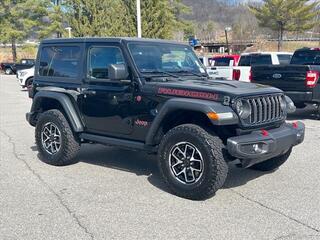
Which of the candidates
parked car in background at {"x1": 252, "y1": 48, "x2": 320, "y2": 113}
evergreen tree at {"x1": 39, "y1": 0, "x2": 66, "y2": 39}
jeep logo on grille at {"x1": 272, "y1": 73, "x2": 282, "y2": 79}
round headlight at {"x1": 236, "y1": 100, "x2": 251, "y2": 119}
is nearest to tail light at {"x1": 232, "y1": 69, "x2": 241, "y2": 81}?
parked car in background at {"x1": 252, "y1": 48, "x2": 320, "y2": 113}

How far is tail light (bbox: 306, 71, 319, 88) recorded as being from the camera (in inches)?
411

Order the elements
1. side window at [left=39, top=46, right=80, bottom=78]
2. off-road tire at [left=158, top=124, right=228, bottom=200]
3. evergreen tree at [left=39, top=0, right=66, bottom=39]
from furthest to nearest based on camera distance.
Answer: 1. evergreen tree at [left=39, top=0, right=66, bottom=39]
2. side window at [left=39, top=46, right=80, bottom=78]
3. off-road tire at [left=158, top=124, right=228, bottom=200]

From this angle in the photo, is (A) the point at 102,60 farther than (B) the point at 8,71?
No

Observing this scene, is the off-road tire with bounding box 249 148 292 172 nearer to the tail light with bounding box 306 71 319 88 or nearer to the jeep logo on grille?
the tail light with bounding box 306 71 319 88

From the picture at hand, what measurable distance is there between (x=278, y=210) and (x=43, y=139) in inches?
154

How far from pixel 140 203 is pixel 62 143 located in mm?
2122

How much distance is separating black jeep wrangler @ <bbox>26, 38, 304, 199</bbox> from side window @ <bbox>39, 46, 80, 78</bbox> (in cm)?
2

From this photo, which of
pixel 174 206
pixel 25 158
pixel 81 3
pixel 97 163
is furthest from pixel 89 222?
pixel 81 3

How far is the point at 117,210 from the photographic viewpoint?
4805 mm

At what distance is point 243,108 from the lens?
504 centimetres

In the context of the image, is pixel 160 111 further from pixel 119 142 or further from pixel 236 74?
pixel 236 74

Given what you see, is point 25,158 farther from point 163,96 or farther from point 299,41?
point 299,41

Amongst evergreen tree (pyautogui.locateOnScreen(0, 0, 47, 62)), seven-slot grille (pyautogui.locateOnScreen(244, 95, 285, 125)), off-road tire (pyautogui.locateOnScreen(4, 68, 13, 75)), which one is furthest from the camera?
evergreen tree (pyautogui.locateOnScreen(0, 0, 47, 62))

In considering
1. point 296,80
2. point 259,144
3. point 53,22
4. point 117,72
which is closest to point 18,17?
point 53,22
